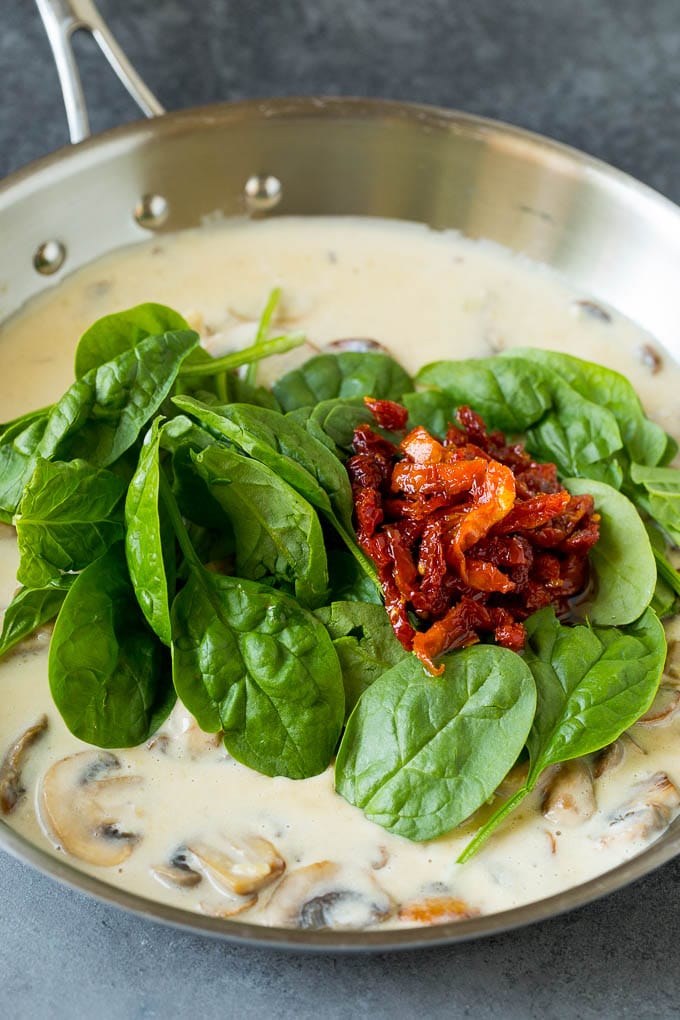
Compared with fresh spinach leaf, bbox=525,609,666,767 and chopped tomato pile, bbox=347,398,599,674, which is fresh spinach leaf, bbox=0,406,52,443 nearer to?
chopped tomato pile, bbox=347,398,599,674

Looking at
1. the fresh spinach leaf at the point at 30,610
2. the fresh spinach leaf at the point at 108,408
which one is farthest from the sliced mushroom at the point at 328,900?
the fresh spinach leaf at the point at 108,408

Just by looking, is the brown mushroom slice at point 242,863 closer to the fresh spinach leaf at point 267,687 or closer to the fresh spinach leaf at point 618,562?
the fresh spinach leaf at point 267,687

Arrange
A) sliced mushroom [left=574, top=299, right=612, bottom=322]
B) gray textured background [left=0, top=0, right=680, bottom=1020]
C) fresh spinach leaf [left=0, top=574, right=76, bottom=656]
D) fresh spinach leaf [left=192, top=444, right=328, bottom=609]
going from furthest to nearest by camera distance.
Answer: gray textured background [left=0, top=0, right=680, bottom=1020] → sliced mushroom [left=574, top=299, right=612, bottom=322] → fresh spinach leaf [left=0, top=574, right=76, bottom=656] → fresh spinach leaf [left=192, top=444, right=328, bottom=609]

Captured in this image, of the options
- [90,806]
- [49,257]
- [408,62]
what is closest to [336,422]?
[90,806]

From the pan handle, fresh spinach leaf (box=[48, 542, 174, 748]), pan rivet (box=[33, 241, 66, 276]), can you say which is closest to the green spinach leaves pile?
fresh spinach leaf (box=[48, 542, 174, 748])

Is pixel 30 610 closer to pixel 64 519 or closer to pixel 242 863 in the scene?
pixel 64 519

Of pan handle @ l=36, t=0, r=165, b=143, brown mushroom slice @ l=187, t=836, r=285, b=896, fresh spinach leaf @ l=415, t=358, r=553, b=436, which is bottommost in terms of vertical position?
brown mushroom slice @ l=187, t=836, r=285, b=896

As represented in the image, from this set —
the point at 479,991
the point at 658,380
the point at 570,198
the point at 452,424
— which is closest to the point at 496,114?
the point at 570,198
